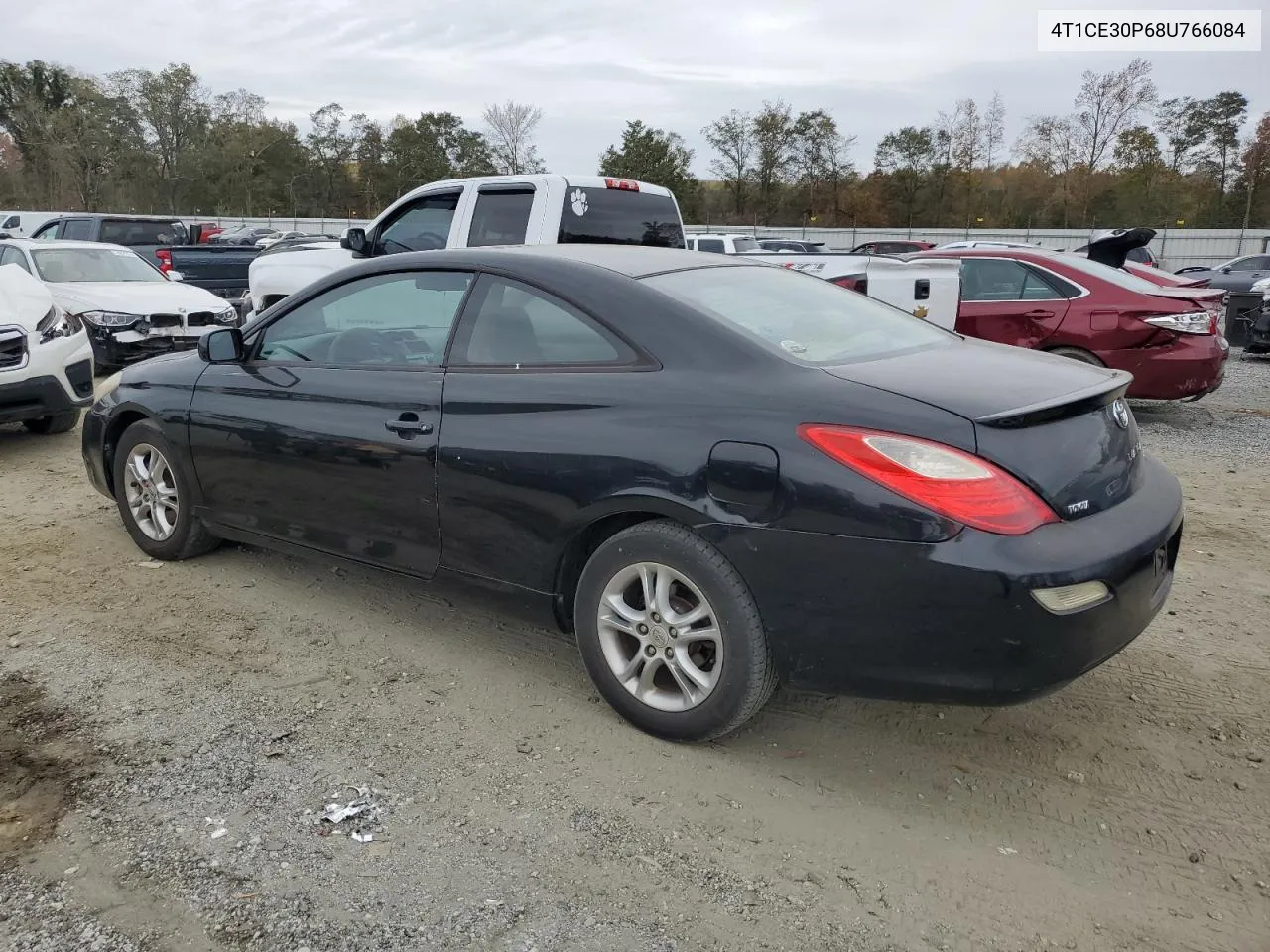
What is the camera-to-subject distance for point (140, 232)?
48.2ft

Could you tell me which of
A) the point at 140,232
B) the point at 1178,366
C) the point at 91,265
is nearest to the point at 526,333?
the point at 1178,366

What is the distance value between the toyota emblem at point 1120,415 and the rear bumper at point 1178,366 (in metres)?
5.47

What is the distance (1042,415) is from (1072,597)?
0.51 metres

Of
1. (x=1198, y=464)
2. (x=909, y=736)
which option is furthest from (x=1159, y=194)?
(x=909, y=736)

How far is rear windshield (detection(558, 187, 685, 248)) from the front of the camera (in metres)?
7.58

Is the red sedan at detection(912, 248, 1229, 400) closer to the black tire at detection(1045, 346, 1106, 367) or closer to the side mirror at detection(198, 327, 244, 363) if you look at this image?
the black tire at detection(1045, 346, 1106, 367)

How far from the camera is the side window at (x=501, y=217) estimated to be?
7.59 meters

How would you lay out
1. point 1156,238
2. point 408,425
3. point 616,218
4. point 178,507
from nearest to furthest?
point 408,425
point 178,507
point 616,218
point 1156,238

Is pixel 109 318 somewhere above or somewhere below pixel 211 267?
below

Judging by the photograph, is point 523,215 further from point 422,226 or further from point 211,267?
point 211,267

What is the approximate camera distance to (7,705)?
3.29m

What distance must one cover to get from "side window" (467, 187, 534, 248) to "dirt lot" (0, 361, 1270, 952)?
430cm

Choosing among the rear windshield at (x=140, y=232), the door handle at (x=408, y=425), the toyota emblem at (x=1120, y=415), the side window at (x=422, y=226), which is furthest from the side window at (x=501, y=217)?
the rear windshield at (x=140, y=232)

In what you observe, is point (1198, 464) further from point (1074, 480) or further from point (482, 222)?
point (482, 222)
